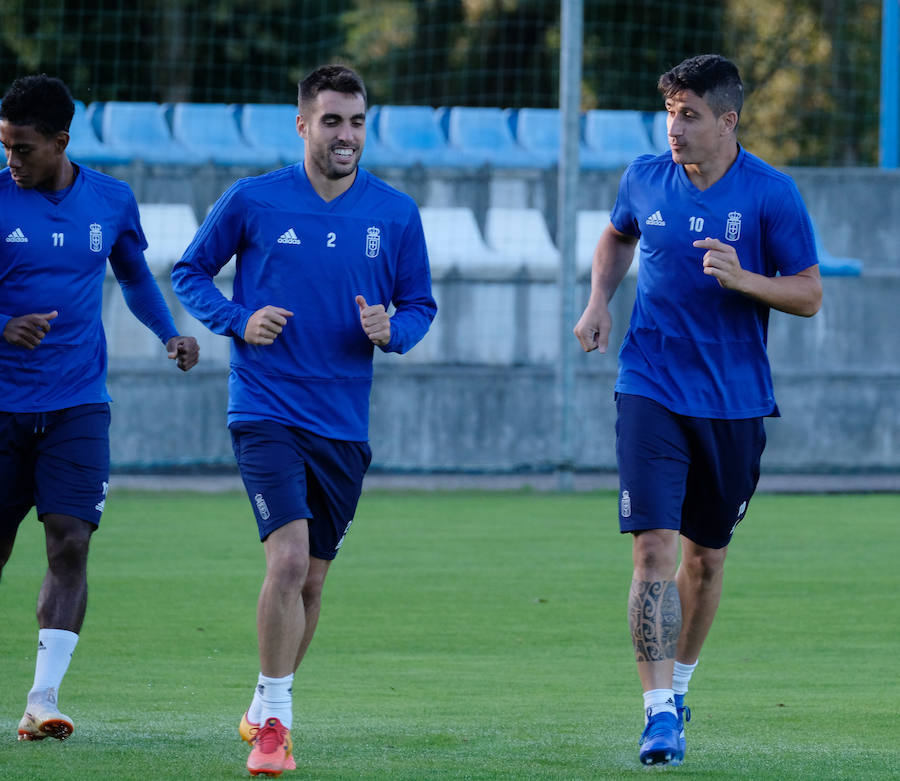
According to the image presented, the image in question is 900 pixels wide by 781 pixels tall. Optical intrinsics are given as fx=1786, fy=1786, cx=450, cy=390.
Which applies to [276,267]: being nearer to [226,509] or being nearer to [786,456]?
[226,509]

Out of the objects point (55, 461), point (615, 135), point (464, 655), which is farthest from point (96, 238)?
point (615, 135)

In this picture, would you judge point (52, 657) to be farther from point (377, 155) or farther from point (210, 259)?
point (377, 155)

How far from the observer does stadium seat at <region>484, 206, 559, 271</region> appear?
17.7 metres

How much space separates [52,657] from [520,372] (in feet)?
37.3

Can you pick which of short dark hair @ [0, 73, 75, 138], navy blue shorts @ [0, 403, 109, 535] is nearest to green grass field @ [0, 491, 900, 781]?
navy blue shorts @ [0, 403, 109, 535]

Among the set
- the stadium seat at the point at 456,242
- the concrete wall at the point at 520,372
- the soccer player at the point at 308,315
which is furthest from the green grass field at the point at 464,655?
the stadium seat at the point at 456,242

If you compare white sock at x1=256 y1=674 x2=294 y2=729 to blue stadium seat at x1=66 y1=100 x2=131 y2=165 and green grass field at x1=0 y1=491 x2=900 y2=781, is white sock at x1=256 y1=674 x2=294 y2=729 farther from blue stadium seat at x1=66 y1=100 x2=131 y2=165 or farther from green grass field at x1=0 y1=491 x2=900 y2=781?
blue stadium seat at x1=66 y1=100 x2=131 y2=165

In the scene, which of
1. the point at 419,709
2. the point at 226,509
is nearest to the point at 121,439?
the point at 226,509

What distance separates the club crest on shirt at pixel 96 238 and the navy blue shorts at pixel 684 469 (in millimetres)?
1862

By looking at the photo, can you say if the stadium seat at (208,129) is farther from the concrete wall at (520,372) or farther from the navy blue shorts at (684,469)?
the navy blue shorts at (684,469)

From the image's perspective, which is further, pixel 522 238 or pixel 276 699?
pixel 522 238

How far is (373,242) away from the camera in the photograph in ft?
19.1

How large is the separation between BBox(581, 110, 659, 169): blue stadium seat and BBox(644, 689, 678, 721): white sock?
46.6 feet

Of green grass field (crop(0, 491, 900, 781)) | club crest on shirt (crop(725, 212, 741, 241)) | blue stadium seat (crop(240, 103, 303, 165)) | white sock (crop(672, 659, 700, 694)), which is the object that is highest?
blue stadium seat (crop(240, 103, 303, 165))
